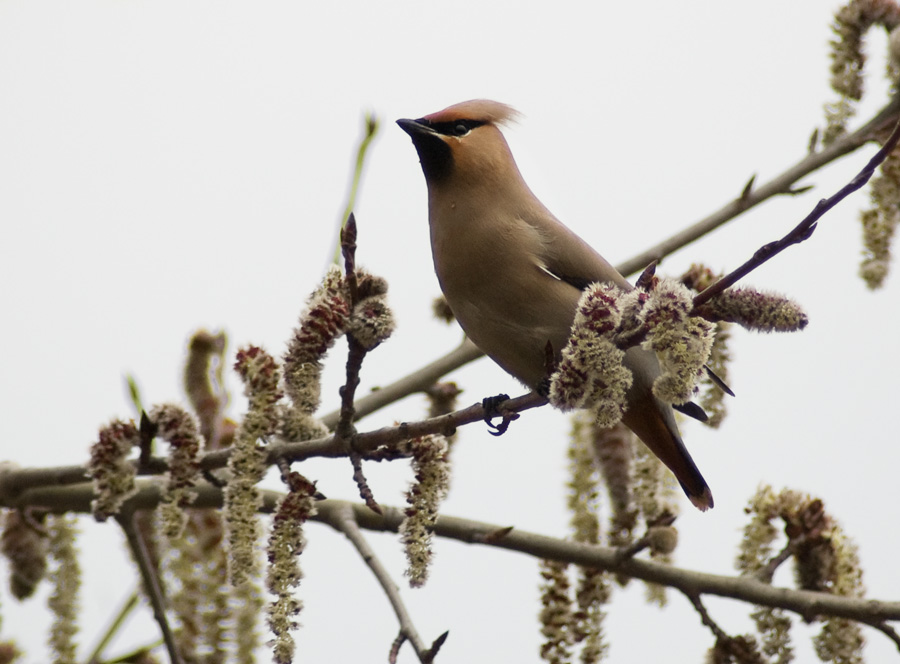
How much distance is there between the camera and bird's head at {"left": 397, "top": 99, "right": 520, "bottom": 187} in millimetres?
3256

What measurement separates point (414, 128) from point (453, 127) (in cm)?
14

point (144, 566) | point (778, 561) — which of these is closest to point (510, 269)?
point (778, 561)

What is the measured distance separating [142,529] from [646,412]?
1482mm

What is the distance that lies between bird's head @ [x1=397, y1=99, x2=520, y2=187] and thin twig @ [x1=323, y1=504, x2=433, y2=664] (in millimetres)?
1060

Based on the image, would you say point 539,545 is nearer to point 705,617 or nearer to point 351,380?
point 705,617

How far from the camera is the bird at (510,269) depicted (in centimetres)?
290

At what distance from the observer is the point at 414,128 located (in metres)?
3.31

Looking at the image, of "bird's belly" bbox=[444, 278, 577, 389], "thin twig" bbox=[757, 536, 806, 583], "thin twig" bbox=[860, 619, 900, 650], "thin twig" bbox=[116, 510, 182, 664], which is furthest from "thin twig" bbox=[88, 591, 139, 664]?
"thin twig" bbox=[860, 619, 900, 650]

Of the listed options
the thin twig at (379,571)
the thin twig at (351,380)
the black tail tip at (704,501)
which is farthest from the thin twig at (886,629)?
the thin twig at (351,380)

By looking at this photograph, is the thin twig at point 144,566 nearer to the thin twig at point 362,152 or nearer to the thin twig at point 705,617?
the thin twig at point 362,152

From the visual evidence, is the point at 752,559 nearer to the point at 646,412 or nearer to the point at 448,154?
the point at 646,412

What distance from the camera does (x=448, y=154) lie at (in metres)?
3.29

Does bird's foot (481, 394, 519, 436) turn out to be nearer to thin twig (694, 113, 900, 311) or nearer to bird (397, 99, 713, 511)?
bird (397, 99, 713, 511)

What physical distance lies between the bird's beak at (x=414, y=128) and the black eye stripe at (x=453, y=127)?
0.03 meters
